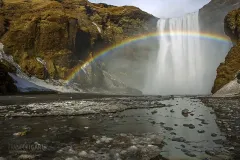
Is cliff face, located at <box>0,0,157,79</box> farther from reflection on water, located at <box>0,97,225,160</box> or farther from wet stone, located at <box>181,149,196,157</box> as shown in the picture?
wet stone, located at <box>181,149,196,157</box>

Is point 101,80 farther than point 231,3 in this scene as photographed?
No

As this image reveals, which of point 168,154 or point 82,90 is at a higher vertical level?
point 168,154

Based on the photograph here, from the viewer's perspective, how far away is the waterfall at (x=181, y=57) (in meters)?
76.6

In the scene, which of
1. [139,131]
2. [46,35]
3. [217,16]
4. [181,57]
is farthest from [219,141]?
[217,16]

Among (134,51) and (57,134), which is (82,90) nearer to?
(134,51)

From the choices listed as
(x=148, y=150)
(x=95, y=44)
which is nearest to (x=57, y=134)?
(x=148, y=150)

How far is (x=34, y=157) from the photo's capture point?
5656 mm

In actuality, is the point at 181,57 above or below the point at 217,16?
below

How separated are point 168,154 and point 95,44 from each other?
7033 centimetres

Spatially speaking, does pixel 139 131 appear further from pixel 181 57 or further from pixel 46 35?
pixel 181 57

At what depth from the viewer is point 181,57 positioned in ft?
257

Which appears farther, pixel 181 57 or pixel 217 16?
pixel 217 16

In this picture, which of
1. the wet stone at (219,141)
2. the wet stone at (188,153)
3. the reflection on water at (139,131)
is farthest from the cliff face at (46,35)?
the wet stone at (188,153)

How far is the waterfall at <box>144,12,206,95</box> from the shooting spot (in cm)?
7656
